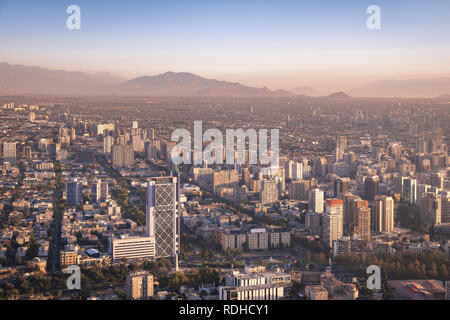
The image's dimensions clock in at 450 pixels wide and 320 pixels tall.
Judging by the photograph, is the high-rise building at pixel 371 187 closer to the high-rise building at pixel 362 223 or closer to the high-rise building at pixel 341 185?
the high-rise building at pixel 341 185

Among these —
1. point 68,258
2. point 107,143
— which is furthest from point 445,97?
point 107,143

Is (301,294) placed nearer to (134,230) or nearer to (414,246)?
(414,246)

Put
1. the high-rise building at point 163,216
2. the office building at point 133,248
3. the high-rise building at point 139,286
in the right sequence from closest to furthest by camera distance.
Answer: the high-rise building at point 139,286 < the office building at point 133,248 < the high-rise building at point 163,216

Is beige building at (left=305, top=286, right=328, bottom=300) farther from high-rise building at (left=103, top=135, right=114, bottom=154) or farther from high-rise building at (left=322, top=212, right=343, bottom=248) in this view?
high-rise building at (left=103, top=135, right=114, bottom=154)

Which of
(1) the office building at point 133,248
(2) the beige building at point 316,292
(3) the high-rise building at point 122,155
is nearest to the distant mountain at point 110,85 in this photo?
(3) the high-rise building at point 122,155

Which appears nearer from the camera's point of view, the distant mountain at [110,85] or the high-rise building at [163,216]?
the high-rise building at [163,216]

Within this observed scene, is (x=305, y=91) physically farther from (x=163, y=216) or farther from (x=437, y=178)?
(x=163, y=216)
